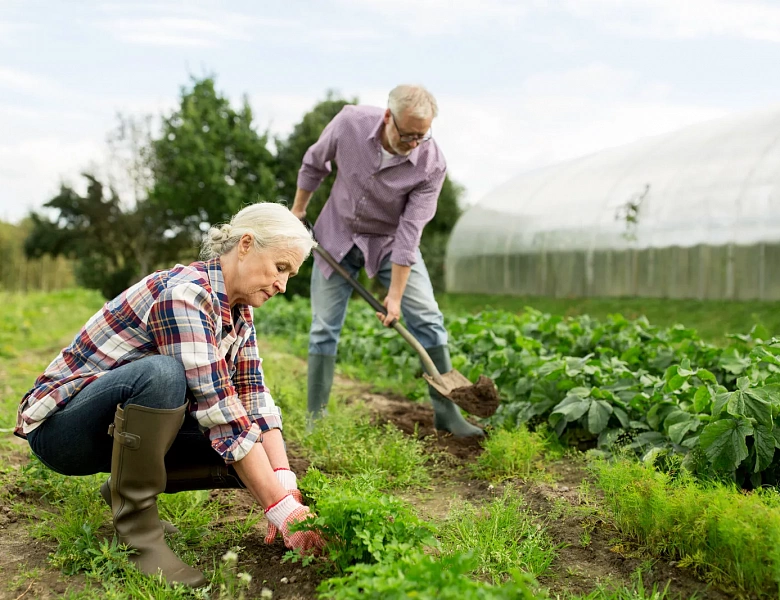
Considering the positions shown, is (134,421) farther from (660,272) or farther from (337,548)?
(660,272)

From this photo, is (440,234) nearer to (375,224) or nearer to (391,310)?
(375,224)

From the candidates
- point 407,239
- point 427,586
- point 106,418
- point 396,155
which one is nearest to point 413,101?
point 396,155

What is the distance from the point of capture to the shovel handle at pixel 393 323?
367 cm

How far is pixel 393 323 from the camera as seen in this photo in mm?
3645

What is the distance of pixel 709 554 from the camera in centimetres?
198

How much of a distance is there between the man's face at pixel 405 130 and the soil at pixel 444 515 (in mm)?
1469

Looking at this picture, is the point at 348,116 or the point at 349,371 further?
the point at 349,371

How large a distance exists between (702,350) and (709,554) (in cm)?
215

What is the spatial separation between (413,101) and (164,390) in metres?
1.80

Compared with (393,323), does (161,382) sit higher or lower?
higher

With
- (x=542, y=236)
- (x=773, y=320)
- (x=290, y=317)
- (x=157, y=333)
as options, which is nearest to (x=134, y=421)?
(x=157, y=333)

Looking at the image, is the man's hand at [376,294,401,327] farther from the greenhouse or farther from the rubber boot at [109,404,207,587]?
the greenhouse

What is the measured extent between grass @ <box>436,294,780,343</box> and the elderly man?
359 centimetres

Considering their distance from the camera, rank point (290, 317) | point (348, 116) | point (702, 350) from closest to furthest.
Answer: point (348, 116)
point (702, 350)
point (290, 317)
